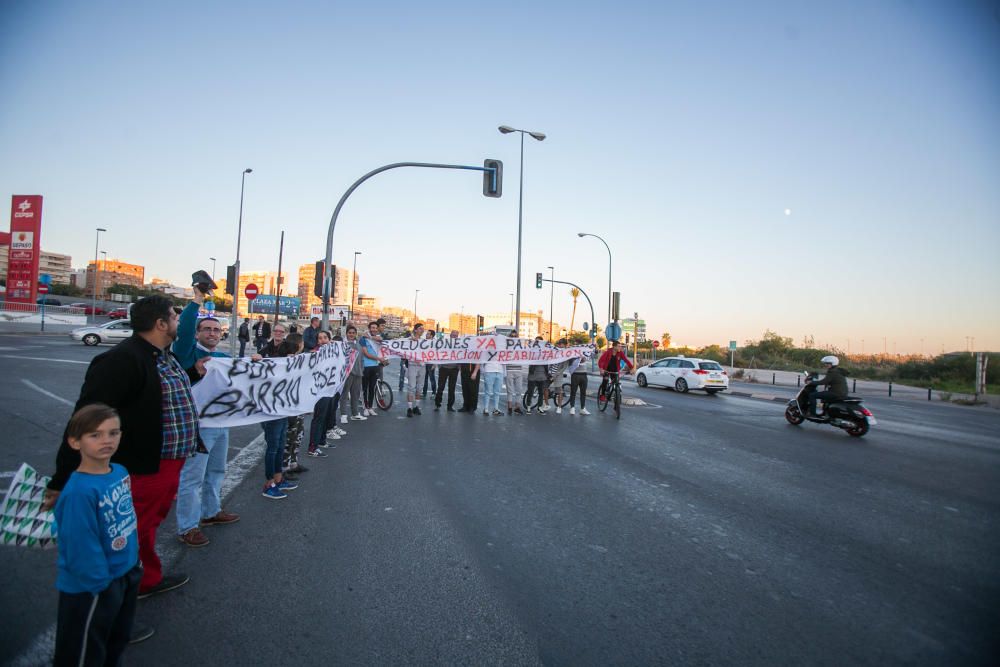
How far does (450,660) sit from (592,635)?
0.86m

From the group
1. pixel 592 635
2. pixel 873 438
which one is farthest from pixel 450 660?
pixel 873 438

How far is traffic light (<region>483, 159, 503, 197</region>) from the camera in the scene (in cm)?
1524

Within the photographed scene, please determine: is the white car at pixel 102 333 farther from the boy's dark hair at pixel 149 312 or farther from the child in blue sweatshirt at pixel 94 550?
the child in blue sweatshirt at pixel 94 550

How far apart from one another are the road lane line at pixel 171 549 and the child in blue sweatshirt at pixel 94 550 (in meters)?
0.62

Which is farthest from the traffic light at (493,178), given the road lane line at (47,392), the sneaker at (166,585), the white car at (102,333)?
the white car at (102,333)

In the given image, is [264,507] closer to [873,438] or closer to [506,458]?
[506,458]

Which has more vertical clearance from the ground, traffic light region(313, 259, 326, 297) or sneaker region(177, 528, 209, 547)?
traffic light region(313, 259, 326, 297)

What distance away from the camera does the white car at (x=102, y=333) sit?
28.5m

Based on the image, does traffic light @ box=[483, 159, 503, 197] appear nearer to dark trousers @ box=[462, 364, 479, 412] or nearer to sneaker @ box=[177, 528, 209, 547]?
dark trousers @ box=[462, 364, 479, 412]

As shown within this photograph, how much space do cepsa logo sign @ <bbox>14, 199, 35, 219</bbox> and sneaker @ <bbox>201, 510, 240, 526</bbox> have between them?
53603 mm

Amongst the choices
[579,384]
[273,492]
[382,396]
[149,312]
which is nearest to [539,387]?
[579,384]

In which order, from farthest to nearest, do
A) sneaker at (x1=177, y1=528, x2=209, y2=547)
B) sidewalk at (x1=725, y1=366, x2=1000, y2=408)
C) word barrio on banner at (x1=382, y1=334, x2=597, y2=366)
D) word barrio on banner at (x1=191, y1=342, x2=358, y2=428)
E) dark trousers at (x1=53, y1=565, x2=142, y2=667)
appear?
sidewalk at (x1=725, y1=366, x2=1000, y2=408), word barrio on banner at (x1=382, y1=334, x2=597, y2=366), word barrio on banner at (x1=191, y1=342, x2=358, y2=428), sneaker at (x1=177, y1=528, x2=209, y2=547), dark trousers at (x1=53, y1=565, x2=142, y2=667)

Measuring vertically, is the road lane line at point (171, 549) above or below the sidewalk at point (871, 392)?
below

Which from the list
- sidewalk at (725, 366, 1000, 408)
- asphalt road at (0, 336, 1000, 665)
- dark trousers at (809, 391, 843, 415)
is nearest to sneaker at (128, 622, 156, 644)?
asphalt road at (0, 336, 1000, 665)
